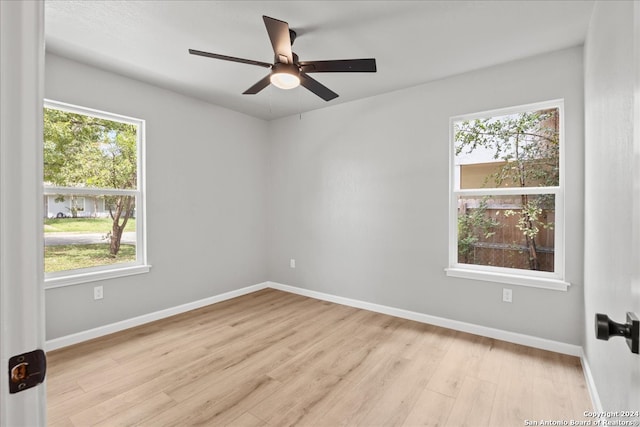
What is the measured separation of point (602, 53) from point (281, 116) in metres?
3.64

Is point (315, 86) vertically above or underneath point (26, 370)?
above

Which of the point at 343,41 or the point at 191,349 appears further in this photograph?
the point at 191,349

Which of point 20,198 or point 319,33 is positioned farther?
point 319,33

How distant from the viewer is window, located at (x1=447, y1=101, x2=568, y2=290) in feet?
9.06

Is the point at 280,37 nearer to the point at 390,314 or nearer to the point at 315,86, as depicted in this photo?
the point at 315,86

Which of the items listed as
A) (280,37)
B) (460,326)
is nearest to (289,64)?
(280,37)

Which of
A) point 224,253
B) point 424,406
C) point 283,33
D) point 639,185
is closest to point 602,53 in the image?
point 639,185

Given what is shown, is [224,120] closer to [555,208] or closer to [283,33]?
[283,33]

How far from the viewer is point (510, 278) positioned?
2838mm

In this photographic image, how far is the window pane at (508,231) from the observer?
2814 millimetres

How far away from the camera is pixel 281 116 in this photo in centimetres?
456

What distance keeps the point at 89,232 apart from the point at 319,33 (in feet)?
9.46

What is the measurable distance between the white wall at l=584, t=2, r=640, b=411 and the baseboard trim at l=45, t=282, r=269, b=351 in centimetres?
375

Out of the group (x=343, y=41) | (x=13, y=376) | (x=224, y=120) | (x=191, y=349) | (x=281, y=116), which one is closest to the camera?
(x=13, y=376)
